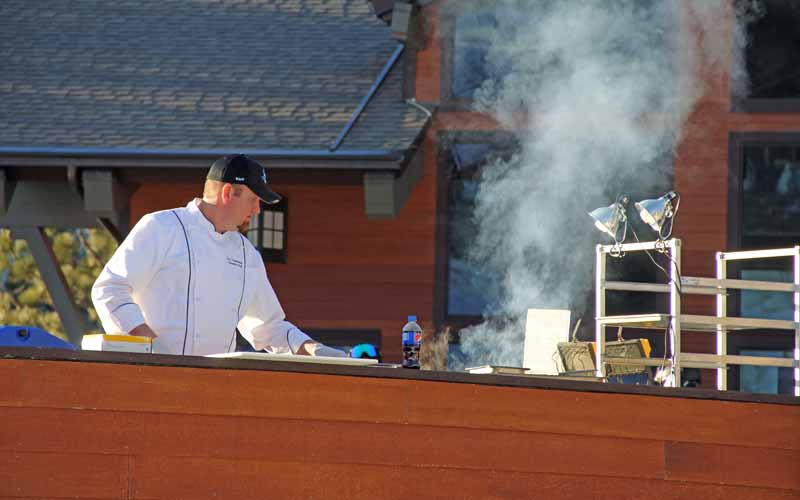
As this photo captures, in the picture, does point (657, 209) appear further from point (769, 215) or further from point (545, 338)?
point (769, 215)

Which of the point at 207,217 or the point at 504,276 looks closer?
the point at 207,217

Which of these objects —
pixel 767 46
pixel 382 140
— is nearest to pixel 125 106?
pixel 382 140

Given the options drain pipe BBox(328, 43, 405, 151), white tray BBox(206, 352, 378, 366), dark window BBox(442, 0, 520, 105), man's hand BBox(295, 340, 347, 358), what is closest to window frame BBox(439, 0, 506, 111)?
dark window BBox(442, 0, 520, 105)

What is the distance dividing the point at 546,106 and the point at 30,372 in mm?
7269

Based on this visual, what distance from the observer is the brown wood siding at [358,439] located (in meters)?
5.03

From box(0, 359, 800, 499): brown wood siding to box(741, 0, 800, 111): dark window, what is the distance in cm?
621

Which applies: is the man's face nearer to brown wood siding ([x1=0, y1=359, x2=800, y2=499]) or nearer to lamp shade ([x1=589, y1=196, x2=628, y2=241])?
brown wood siding ([x1=0, y1=359, x2=800, y2=499])

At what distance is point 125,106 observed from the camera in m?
12.2

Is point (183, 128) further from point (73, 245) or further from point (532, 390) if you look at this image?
point (73, 245)

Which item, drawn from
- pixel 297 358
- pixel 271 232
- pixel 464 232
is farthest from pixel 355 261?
pixel 297 358

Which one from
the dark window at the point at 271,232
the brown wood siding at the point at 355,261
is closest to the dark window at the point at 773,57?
the brown wood siding at the point at 355,261

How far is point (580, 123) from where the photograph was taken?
11531mm

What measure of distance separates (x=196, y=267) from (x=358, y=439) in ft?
3.64

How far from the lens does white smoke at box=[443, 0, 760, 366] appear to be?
11.5 metres
